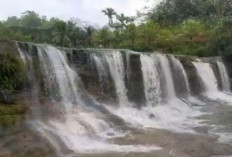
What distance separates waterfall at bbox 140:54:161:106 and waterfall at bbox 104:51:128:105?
4.38 feet

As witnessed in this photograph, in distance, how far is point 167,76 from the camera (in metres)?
19.2

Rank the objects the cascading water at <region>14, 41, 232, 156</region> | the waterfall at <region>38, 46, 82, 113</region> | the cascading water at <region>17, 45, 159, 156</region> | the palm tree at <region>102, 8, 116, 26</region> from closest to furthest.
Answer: the cascading water at <region>17, 45, 159, 156</region>, the cascading water at <region>14, 41, 232, 156</region>, the waterfall at <region>38, 46, 82, 113</region>, the palm tree at <region>102, 8, 116, 26</region>

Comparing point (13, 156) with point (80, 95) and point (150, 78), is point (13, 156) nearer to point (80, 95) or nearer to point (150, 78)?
point (80, 95)

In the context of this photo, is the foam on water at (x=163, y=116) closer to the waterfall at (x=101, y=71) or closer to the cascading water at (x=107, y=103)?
the cascading water at (x=107, y=103)

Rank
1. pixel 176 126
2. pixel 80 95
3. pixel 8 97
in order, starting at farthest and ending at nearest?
pixel 80 95
pixel 176 126
pixel 8 97

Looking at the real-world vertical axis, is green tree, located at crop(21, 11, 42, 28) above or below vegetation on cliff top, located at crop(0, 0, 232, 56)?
above

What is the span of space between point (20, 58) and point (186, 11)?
27.3 metres

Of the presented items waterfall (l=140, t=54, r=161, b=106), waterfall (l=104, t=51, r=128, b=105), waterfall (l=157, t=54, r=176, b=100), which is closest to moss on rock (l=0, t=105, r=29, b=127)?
waterfall (l=104, t=51, r=128, b=105)

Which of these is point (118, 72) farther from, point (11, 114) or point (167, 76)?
point (11, 114)

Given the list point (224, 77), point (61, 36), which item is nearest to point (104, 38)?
point (61, 36)

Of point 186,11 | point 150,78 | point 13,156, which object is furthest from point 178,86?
point 186,11

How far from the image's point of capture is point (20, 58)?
12.3m

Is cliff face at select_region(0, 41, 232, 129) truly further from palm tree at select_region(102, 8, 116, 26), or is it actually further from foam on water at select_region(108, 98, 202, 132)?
palm tree at select_region(102, 8, 116, 26)

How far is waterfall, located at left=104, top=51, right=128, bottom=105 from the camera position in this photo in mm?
16064
